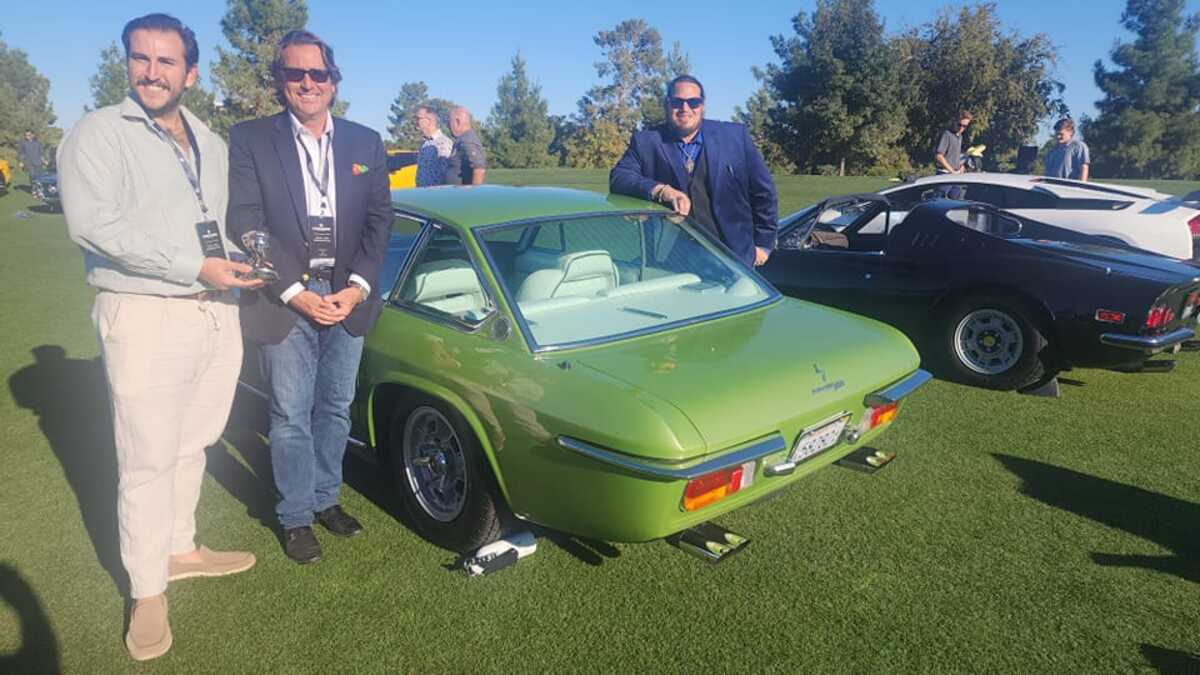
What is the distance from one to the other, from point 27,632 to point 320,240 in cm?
169

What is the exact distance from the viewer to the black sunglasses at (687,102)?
437 centimetres

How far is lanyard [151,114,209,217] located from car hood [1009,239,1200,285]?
4935 millimetres

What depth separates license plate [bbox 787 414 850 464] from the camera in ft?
9.23

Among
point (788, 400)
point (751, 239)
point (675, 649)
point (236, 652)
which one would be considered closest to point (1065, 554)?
point (788, 400)

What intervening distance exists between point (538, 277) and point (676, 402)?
44.8 inches

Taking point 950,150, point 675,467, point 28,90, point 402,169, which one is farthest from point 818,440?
point 28,90

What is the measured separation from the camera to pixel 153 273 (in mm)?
2371

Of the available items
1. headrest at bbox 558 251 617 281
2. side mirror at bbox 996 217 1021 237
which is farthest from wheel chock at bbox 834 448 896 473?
side mirror at bbox 996 217 1021 237

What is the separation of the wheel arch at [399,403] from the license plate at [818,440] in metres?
1.05

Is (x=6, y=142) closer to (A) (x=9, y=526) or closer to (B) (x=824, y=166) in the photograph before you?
(B) (x=824, y=166)

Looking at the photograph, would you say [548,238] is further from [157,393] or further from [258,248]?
[157,393]

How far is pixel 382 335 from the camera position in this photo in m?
3.32

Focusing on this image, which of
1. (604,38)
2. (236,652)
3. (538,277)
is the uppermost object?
(604,38)

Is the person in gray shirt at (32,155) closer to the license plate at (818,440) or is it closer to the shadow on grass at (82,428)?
the shadow on grass at (82,428)
